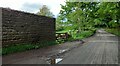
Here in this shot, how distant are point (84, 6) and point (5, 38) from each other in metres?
34.3

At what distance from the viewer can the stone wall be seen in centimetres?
1617

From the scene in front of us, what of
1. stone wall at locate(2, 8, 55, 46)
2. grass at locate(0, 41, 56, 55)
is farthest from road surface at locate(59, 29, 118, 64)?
stone wall at locate(2, 8, 55, 46)

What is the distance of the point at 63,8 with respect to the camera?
169 feet

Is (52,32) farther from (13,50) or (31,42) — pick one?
(13,50)

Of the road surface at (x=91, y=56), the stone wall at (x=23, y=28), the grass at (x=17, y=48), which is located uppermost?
the stone wall at (x=23, y=28)

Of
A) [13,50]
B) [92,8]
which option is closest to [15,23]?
[13,50]

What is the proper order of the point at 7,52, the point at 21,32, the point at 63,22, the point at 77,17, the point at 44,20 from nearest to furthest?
the point at 7,52 → the point at 21,32 → the point at 44,20 → the point at 77,17 → the point at 63,22

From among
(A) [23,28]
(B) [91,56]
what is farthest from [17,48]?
(B) [91,56]

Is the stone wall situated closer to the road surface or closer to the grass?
the grass

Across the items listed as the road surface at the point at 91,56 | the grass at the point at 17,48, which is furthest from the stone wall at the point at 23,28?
the road surface at the point at 91,56

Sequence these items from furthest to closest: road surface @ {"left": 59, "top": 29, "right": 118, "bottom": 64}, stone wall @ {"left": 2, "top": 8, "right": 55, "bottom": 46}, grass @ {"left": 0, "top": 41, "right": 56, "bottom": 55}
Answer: stone wall @ {"left": 2, "top": 8, "right": 55, "bottom": 46}, grass @ {"left": 0, "top": 41, "right": 56, "bottom": 55}, road surface @ {"left": 59, "top": 29, "right": 118, "bottom": 64}

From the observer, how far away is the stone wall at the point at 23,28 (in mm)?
16169

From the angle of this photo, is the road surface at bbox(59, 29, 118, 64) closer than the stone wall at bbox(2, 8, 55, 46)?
Yes

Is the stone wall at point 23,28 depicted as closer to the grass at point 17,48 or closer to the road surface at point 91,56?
the grass at point 17,48
